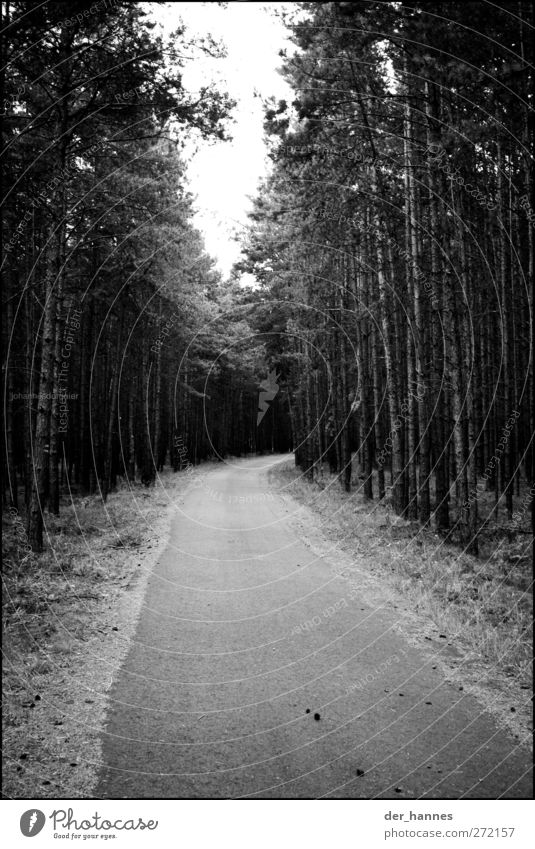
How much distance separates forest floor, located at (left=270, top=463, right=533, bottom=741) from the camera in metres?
6.13

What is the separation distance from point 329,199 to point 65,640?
12445 mm

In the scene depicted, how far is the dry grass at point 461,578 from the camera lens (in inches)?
279

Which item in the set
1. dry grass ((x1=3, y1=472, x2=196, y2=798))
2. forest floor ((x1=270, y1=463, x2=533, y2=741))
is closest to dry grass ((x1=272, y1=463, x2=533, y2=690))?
forest floor ((x1=270, y1=463, x2=533, y2=741))

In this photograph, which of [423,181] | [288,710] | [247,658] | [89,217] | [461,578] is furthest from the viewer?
[89,217]

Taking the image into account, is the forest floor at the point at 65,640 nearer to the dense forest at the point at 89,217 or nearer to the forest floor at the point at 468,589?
the dense forest at the point at 89,217

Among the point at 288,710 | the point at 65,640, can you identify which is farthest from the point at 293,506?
the point at 288,710

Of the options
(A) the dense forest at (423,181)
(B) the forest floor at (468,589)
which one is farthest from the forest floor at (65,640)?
(A) the dense forest at (423,181)

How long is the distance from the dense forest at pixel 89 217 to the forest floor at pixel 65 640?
4.77 feet

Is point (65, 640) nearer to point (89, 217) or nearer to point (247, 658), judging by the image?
point (247, 658)

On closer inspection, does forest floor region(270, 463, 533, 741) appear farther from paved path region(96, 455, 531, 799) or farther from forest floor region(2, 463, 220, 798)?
forest floor region(2, 463, 220, 798)

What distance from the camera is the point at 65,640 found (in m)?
7.36
